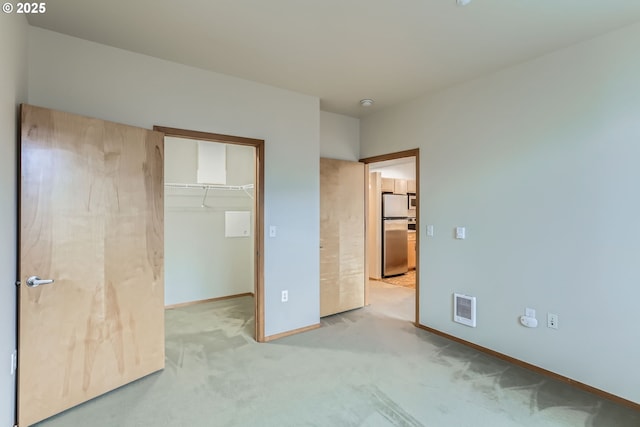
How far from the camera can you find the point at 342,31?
7.40 ft

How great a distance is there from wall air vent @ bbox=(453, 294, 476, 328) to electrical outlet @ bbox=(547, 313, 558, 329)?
2.04 ft

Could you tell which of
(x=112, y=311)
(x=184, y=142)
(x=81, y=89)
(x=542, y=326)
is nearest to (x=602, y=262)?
(x=542, y=326)

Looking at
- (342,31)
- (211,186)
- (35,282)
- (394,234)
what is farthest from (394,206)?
(35,282)

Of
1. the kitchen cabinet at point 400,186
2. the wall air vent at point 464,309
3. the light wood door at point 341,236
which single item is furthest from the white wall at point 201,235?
the kitchen cabinet at point 400,186

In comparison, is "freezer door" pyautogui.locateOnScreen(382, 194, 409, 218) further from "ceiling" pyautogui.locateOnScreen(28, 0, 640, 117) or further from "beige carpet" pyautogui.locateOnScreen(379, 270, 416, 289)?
"ceiling" pyautogui.locateOnScreen(28, 0, 640, 117)

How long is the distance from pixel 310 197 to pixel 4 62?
2551 millimetres

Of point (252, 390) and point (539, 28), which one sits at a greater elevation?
point (539, 28)

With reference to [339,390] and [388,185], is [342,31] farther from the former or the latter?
[388,185]

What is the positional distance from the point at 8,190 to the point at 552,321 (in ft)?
12.9

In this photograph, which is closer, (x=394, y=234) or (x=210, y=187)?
(x=210, y=187)

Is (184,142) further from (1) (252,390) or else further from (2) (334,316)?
(1) (252,390)

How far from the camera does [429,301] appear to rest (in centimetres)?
353

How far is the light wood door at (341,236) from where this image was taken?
4004 mm

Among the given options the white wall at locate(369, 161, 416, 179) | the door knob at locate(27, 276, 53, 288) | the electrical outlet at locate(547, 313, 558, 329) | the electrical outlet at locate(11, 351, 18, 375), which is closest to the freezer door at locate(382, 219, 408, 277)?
the white wall at locate(369, 161, 416, 179)
